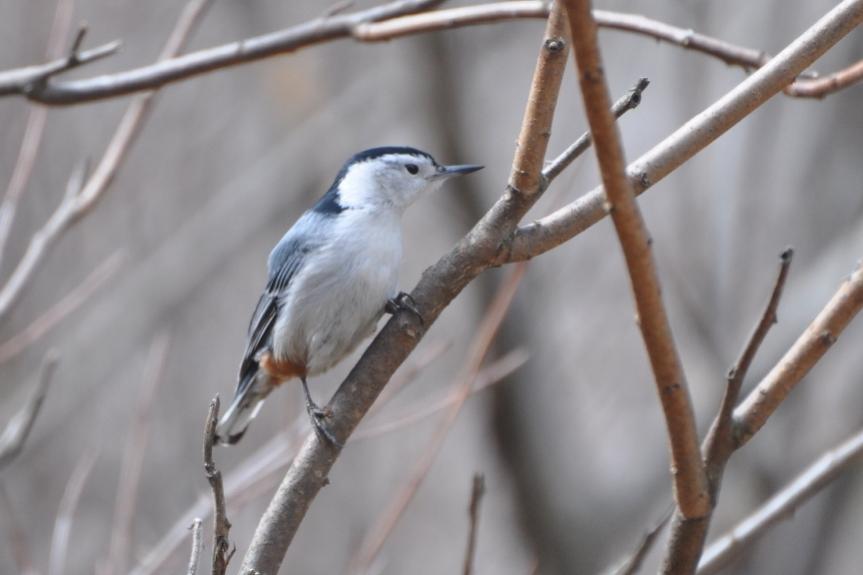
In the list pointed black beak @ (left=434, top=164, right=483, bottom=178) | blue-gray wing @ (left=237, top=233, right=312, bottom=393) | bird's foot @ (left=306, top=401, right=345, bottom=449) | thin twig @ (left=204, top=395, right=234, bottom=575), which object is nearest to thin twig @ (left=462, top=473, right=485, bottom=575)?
bird's foot @ (left=306, top=401, right=345, bottom=449)

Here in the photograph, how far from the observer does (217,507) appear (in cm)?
142

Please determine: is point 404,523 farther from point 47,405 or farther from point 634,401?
point 47,405

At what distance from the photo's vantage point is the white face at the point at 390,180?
3045 millimetres

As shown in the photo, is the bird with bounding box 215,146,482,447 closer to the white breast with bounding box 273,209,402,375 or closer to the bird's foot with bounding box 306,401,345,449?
the white breast with bounding box 273,209,402,375

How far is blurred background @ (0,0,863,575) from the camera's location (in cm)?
531

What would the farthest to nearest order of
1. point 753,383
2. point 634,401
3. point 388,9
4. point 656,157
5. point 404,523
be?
point 404,523, point 634,401, point 753,383, point 388,9, point 656,157

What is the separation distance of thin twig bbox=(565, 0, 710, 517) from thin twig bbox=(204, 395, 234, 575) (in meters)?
0.55

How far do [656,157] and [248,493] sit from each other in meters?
1.49

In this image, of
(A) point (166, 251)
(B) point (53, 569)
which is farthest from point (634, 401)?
(B) point (53, 569)

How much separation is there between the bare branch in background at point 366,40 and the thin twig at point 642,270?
990 mm

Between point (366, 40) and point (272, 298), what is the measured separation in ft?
2.63

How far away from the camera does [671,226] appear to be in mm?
6078

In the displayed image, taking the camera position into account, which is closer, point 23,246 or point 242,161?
point 23,246

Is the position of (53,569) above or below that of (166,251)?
below
